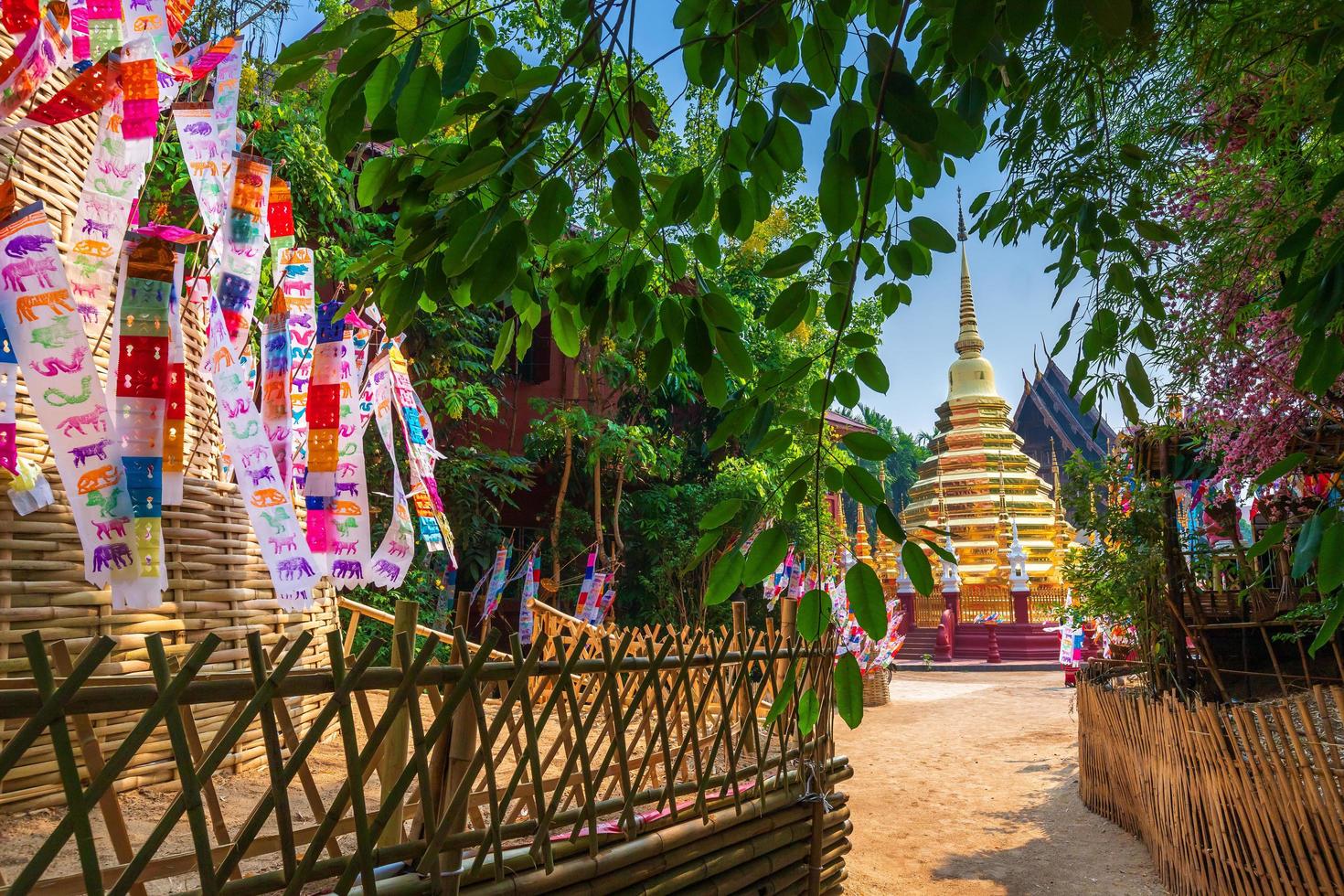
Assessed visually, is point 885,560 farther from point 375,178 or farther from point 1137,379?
point 375,178

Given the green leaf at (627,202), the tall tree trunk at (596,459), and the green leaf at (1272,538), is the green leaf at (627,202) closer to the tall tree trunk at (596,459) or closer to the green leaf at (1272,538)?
the green leaf at (1272,538)

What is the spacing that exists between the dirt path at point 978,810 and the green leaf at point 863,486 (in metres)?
5.45

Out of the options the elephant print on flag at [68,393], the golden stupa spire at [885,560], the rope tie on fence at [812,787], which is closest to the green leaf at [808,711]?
the rope tie on fence at [812,787]

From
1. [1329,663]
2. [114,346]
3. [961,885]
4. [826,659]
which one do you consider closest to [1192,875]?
[961,885]

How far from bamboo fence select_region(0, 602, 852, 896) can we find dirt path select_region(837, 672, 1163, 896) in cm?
293

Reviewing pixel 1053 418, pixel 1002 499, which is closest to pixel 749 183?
pixel 1002 499

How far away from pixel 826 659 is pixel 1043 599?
62.6 feet

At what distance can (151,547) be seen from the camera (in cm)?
405

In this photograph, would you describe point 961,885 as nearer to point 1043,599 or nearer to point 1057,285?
point 1057,285

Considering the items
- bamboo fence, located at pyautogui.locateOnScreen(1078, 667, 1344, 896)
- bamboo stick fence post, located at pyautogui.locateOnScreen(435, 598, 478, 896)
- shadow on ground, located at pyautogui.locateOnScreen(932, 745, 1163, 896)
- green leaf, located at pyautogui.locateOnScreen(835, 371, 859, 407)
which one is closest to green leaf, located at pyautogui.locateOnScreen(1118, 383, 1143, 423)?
green leaf, located at pyautogui.locateOnScreen(835, 371, 859, 407)

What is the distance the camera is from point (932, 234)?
1.36 m

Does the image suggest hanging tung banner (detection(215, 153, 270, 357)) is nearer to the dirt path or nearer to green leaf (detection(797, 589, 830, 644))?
green leaf (detection(797, 589, 830, 644))

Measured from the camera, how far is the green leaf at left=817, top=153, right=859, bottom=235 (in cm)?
126

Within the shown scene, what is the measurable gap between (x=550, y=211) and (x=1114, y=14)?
27.8 inches
